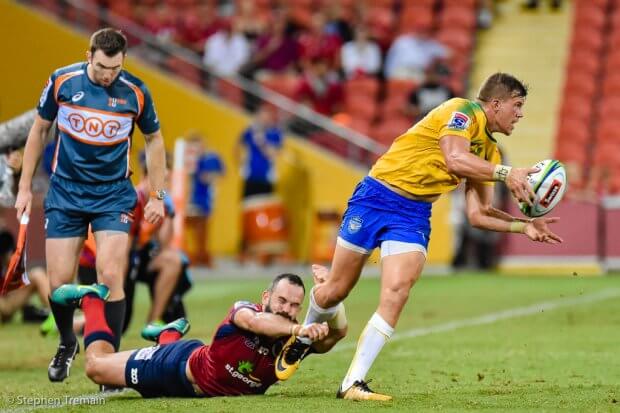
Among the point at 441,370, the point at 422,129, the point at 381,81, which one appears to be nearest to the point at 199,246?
the point at 381,81

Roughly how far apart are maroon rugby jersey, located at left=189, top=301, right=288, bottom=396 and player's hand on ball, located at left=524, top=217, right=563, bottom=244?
1.58 meters

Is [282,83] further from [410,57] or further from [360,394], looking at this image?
[360,394]

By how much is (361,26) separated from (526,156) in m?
3.83

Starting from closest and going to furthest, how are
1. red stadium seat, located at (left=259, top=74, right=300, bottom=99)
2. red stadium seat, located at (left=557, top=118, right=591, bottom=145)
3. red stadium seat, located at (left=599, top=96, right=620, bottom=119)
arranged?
red stadium seat, located at (left=259, top=74, right=300, bottom=99) < red stadium seat, located at (left=557, top=118, right=591, bottom=145) < red stadium seat, located at (left=599, top=96, right=620, bottom=119)

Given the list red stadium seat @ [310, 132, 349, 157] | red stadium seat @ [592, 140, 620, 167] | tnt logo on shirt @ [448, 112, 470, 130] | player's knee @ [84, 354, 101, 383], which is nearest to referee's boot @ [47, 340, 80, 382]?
player's knee @ [84, 354, 101, 383]

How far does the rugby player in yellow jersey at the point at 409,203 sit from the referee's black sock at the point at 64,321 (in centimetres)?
164

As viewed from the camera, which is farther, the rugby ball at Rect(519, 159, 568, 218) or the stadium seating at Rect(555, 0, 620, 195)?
the stadium seating at Rect(555, 0, 620, 195)

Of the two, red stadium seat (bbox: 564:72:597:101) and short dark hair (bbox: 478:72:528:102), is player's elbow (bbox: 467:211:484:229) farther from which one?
red stadium seat (bbox: 564:72:597:101)

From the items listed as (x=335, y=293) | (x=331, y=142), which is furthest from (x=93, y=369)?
(x=331, y=142)

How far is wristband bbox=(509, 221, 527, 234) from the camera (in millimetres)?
8211

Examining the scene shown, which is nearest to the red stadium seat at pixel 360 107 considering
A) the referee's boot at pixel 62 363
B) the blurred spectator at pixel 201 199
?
the blurred spectator at pixel 201 199

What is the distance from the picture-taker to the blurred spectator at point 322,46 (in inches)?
878

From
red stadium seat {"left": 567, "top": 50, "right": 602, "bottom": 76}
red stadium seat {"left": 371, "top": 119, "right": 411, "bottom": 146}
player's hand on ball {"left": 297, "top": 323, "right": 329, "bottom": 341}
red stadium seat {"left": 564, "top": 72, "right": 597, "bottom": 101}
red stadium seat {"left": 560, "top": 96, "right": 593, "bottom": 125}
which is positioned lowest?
player's hand on ball {"left": 297, "top": 323, "right": 329, "bottom": 341}

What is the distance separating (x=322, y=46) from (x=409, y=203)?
46.9 feet
